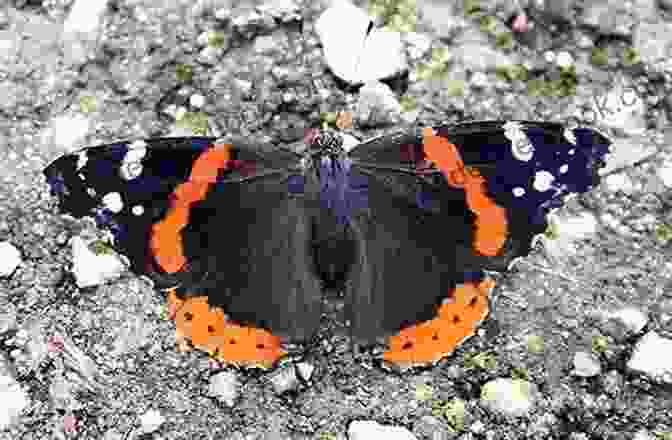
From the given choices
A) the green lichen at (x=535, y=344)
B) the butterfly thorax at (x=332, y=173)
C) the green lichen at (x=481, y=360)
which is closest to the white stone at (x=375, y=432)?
the green lichen at (x=481, y=360)

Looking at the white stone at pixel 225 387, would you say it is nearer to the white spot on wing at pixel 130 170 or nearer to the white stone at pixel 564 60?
the white spot on wing at pixel 130 170

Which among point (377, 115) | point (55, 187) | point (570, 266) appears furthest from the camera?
point (377, 115)

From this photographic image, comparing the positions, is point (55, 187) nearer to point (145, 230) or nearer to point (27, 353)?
point (145, 230)

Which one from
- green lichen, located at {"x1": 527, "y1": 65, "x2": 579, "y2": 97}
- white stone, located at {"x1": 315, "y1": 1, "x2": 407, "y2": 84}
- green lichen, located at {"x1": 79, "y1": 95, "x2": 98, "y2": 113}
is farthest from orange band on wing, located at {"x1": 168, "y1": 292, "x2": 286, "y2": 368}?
green lichen, located at {"x1": 527, "y1": 65, "x2": 579, "y2": 97}

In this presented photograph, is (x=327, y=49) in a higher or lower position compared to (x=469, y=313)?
higher

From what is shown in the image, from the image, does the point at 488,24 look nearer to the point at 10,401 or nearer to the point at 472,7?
the point at 472,7

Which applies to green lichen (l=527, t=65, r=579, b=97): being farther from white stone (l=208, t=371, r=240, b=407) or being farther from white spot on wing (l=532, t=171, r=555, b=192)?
white stone (l=208, t=371, r=240, b=407)

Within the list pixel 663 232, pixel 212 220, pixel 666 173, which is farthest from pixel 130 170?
pixel 666 173

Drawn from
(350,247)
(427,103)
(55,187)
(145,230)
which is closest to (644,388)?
(350,247)
